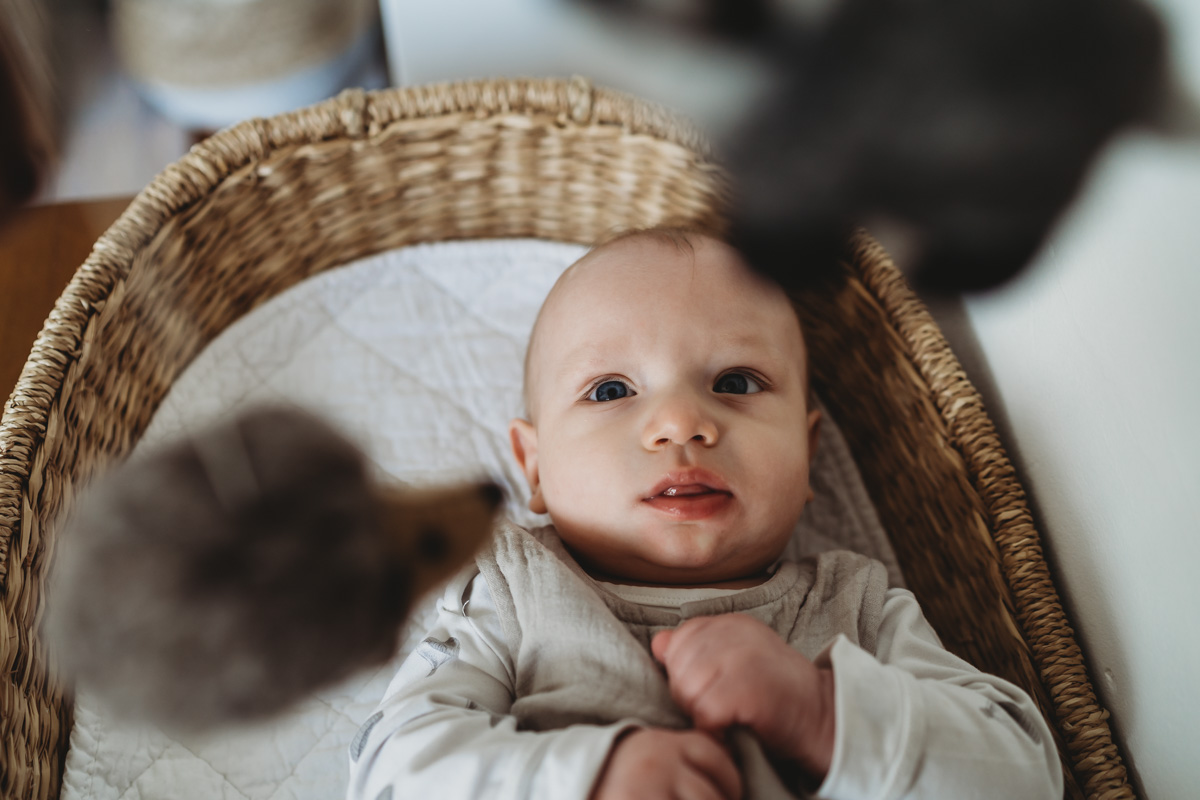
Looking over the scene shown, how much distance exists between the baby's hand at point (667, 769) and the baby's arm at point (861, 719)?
3cm

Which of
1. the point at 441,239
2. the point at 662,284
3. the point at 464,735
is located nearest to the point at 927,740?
the point at 464,735

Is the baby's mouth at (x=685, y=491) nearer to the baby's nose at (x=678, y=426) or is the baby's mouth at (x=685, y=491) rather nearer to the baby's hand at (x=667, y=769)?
the baby's nose at (x=678, y=426)

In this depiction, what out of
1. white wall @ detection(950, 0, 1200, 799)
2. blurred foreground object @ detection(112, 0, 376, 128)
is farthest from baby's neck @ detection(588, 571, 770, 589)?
blurred foreground object @ detection(112, 0, 376, 128)

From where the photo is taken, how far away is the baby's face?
614mm

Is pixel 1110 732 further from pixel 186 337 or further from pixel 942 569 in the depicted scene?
pixel 186 337

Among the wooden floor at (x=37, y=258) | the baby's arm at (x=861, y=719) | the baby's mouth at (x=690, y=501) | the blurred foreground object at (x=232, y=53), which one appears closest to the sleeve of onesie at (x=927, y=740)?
the baby's arm at (x=861, y=719)

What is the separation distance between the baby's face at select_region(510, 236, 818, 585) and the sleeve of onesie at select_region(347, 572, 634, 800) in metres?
0.11

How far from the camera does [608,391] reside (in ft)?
2.27

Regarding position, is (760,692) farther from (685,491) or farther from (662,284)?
(662,284)

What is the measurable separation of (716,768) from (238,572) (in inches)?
18.1

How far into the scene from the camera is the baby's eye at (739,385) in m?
0.69

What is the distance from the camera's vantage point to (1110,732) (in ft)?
2.02

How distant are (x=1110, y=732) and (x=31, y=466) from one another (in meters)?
0.84

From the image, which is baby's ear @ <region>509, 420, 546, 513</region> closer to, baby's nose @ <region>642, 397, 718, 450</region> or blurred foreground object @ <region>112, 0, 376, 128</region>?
baby's nose @ <region>642, 397, 718, 450</region>
